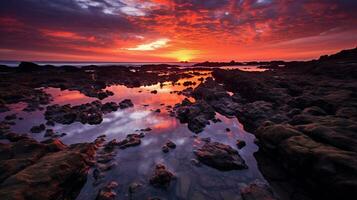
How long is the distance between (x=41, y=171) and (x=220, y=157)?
364 inches

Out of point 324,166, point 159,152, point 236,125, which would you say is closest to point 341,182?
point 324,166

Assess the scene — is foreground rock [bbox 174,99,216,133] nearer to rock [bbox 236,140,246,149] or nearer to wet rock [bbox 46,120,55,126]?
rock [bbox 236,140,246,149]

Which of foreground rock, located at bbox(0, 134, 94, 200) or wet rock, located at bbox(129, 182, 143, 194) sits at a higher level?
foreground rock, located at bbox(0, 134, 94, 200)

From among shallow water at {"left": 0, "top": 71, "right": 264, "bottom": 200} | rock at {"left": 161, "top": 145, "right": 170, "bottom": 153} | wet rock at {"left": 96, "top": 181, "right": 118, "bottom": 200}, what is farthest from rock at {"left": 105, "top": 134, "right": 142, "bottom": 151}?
wet rock at {"left": 96, "top": 181, "right": 118, "bottom": 200}

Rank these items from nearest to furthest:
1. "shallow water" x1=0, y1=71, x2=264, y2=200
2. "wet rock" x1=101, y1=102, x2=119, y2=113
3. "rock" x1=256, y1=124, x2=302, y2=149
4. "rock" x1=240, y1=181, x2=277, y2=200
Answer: "rock" x1=240, y1=181, x2=277, y2=200 < "shallow water" x1=0, y1=71, x2=264, y2=200 < "rock" x1=256, y1=124, x2=302, y2=149 < "wet rock" x1=101, y1=102, x2=119, y2=113

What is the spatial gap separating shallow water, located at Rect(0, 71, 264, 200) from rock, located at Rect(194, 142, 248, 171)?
0.36 meters

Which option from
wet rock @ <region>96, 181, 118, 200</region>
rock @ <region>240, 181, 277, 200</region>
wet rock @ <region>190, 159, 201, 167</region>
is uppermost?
wet rock @ <region>96, 181, 118, 200</region>

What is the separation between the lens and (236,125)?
18.4 meters

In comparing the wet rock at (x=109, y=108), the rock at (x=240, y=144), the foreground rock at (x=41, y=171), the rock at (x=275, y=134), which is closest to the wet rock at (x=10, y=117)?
the wet rock at (x=109, y=108)

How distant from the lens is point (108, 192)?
28.5 feet

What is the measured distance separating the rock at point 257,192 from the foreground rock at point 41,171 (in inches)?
315

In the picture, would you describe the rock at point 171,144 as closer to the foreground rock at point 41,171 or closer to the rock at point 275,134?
the foreground rock at point 41,171

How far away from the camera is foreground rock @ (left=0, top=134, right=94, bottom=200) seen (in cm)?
695

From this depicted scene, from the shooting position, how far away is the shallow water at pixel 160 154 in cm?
906
